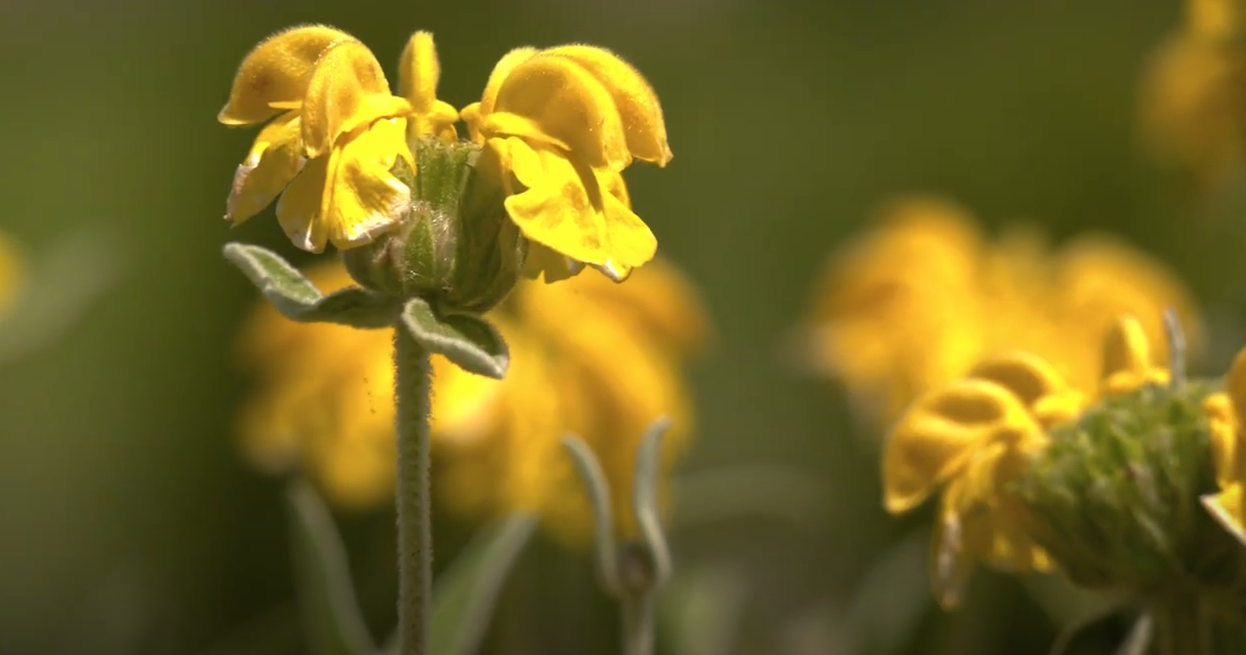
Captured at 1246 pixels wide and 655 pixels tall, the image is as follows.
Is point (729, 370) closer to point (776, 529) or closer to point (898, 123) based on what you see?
point (898, 123)

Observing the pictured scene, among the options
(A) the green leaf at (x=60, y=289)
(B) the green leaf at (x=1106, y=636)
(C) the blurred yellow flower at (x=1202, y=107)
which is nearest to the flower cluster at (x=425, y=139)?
(B) the green leaf at (x=1106, y=636)

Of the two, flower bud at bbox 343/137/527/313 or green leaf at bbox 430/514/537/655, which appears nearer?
flower bud at bbox 343/137/527/313

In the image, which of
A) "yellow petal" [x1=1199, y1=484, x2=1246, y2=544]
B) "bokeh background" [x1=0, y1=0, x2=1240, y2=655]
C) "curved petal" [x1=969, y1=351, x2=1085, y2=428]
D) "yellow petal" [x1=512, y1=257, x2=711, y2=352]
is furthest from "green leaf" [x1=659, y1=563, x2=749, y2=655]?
"yellow petal" [x1=1199, y1=484, x2=1246, y2=544]

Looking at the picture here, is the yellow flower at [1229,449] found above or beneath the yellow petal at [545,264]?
beneath

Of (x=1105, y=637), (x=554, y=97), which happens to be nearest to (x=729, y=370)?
(x=1105, y=637)

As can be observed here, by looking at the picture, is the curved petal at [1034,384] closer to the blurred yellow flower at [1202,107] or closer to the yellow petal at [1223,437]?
the yellow petal at [1223,437]

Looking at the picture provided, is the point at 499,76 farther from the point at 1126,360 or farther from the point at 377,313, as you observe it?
the point at 1126,360

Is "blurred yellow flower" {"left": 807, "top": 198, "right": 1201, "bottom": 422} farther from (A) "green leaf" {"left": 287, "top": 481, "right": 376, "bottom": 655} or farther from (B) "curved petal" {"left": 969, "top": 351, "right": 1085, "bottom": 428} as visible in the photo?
(A) "green leaf" {"left": 287, "top": 481, "right": 376, "bottom": 655}
